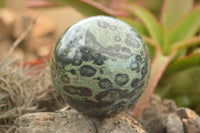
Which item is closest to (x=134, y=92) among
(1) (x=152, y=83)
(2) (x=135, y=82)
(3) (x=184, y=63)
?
(2) (x=135, y=82)

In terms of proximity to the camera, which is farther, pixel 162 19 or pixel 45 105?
pixel 162 19

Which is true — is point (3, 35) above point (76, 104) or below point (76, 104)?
above

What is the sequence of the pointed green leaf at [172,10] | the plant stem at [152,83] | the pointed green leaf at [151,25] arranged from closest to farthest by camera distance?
1. the plant stem at [152,83]
2. the pointed green leaf at [151,25]
3. the pointed green leaf at [172,10]

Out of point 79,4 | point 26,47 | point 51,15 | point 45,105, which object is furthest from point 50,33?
point 45,105

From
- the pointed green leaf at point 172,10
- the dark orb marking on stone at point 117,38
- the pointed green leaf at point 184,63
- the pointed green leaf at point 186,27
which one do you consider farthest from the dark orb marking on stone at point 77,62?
the pointed green leaf at point 172,10

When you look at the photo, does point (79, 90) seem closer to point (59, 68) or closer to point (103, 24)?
point (59, 68)

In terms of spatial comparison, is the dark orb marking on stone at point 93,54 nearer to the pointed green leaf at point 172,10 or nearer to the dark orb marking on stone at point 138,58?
the dark orb marking on stone at point 138,58

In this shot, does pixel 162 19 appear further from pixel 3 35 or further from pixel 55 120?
pixel 3 35
